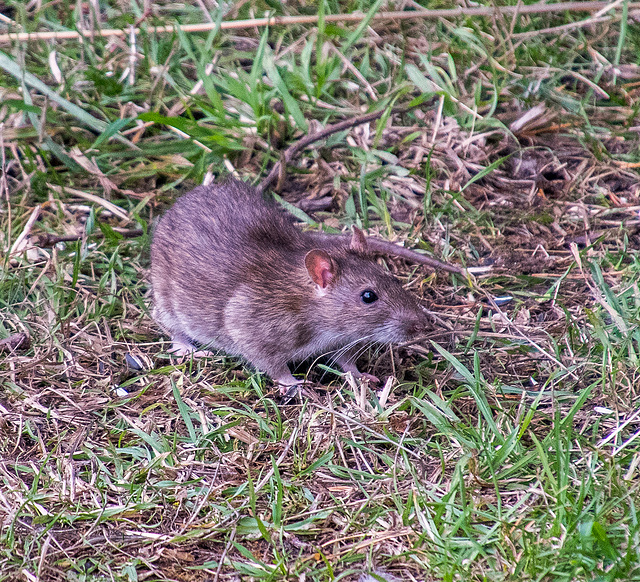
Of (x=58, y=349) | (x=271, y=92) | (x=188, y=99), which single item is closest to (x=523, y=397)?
(x=58, y=349)

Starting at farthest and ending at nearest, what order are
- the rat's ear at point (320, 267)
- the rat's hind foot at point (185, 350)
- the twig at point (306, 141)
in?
the twig at point (306, 141) → the rat's hind foot at point (185, 350) → the rat's ear at point (320, 267)

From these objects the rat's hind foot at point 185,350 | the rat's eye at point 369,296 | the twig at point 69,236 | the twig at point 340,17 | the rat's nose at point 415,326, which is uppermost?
the twig at point 340,17

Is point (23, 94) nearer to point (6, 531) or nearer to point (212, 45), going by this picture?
point (212, 45)

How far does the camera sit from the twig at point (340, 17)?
6.24m

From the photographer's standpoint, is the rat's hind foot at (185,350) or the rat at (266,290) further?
the rat's hind foot at (185,350)

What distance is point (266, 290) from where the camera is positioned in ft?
14.6

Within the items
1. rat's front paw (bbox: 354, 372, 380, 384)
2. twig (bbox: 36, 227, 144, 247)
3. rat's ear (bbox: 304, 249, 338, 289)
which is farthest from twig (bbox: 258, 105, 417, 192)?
rat's front paw (bbox: 354, 372, 380, 384)

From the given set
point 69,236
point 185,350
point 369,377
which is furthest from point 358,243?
point 69,236

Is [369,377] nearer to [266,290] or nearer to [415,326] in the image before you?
[415,326]

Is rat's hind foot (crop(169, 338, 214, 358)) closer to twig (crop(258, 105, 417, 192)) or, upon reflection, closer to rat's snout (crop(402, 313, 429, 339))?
rat's snout (crop(402, 313, 429, 339))

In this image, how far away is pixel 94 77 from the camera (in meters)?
6.02

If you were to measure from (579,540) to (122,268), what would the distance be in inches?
128

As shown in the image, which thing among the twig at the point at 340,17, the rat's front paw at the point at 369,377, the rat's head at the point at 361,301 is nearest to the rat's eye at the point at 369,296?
the rat's head at the point at 361,301

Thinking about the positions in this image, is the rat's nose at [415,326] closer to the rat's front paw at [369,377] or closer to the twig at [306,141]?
the rat's front paw at [369,377]
